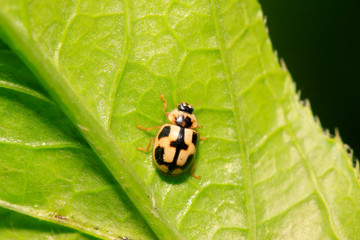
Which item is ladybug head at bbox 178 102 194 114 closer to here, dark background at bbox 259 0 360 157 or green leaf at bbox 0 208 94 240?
green leaf at bbox 0 208 94 240

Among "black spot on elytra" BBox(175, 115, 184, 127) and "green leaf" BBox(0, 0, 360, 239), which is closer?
"green leaf" BBox(0, 0, 360, 239)

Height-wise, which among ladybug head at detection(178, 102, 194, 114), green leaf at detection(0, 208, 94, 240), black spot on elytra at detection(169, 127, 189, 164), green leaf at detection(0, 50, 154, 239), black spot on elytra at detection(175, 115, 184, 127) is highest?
ladybug head at detection(178, 102, 194, 114)

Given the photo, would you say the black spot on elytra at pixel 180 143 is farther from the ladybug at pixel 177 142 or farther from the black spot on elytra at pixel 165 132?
the black spot on elytra at pixel 165 132

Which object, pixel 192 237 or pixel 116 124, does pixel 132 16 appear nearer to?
pixel 116 124

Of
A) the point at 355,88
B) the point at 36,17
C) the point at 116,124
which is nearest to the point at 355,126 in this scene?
the point at 355,88

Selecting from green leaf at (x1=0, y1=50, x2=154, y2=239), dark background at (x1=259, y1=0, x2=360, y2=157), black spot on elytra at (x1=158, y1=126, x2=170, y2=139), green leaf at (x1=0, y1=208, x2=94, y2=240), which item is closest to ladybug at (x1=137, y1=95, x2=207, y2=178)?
black spot on elytra at (x1=158, y1=126, x2=170, y2=139)

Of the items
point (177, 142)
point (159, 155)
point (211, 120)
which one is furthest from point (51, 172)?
point (211, 120)

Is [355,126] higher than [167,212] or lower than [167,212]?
higher

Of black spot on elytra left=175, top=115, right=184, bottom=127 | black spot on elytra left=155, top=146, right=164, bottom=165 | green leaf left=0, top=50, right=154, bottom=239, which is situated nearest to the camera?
green leaf left=0, top=50, right=154, bottom=239
